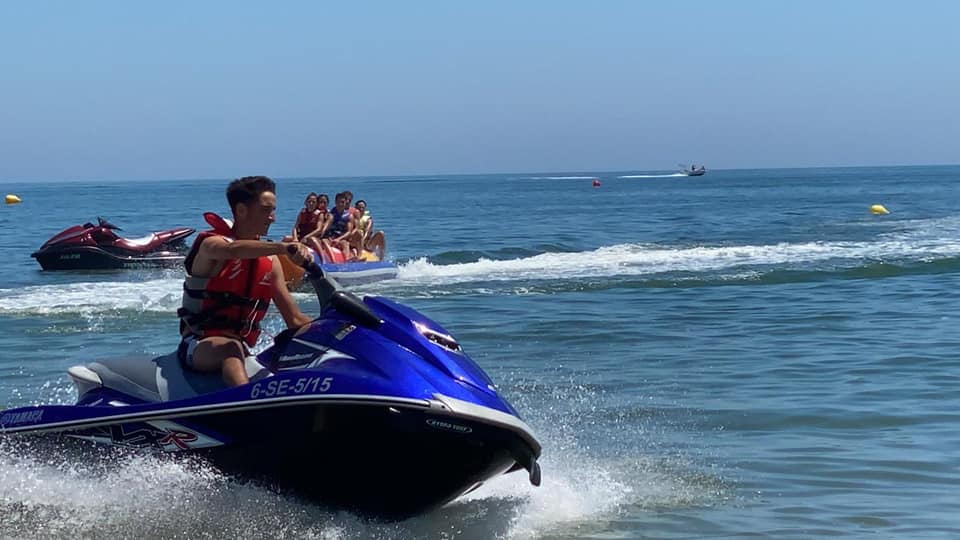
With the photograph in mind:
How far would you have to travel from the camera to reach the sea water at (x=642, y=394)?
5.59m

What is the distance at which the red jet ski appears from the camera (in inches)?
837

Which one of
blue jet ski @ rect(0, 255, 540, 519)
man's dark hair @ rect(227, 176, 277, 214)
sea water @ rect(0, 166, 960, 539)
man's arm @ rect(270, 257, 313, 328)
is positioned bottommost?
sea water @ rect(0, 166, 960, 539)

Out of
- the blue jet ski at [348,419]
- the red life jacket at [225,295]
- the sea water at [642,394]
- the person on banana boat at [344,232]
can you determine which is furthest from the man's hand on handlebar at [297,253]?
the person on banana boat at [344,232]

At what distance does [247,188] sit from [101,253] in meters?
16.8

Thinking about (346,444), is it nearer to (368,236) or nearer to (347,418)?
(347,418)

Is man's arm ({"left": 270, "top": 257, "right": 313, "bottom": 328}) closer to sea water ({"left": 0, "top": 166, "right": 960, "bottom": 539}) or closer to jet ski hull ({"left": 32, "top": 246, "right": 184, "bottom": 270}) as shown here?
sea water ({"left": 0, "top": 166, "right": 960, "bottom": 539})

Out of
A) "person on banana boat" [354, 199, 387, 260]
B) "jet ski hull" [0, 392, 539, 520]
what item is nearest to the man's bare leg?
"jet ski hull" [0, 392, 539, 520]

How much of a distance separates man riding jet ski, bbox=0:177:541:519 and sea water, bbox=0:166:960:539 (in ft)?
0.42

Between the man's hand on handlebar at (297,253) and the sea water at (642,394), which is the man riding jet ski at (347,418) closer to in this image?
the man's hand on handlebar at (297,253)

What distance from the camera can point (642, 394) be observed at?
29.8 feet

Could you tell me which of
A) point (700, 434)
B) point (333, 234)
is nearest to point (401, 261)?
point (333, 234)

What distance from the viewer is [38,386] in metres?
9.30

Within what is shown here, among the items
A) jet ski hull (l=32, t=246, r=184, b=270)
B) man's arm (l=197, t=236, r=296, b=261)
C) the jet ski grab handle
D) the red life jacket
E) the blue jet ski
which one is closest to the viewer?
the blue jet ski

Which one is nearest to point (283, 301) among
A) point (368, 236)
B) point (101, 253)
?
point (368, 236)
